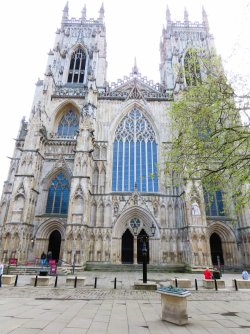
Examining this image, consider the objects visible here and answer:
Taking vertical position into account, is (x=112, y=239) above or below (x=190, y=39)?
below

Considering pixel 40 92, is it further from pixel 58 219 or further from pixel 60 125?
pixel 58 219

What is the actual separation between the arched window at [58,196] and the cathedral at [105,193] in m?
0.11

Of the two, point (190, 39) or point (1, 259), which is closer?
point (1, 259)

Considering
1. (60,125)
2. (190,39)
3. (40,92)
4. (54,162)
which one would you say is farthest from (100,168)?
(190,39)

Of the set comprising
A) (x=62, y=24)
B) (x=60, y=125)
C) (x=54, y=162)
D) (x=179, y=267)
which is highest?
(x=62, y=24)

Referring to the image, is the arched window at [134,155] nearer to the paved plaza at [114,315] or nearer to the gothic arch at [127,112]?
the gothic arch at [127,112]

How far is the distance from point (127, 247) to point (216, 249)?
9338 millimetres

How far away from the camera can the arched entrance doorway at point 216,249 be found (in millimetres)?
20406

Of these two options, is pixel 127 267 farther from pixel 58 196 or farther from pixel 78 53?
pixel 78 53

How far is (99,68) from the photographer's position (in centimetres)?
3038

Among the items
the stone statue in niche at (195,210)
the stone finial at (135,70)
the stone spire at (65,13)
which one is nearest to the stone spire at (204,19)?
the stone finial at (135,70)

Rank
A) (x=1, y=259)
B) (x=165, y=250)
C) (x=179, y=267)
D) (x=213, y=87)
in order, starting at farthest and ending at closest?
1. (x=165, y=250)
2. (x=179, y=267)
3. (x=1, y=259)
4. (x=213, y=87)

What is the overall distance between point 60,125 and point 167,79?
17.1 metres

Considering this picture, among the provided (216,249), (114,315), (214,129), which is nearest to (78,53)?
(214,129)
